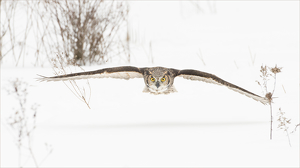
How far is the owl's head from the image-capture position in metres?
4.65

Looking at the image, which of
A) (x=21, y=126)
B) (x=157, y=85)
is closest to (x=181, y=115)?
(x=157, y=85)

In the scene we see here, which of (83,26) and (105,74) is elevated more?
(83,26)

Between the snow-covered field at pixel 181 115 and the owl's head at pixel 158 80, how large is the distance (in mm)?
386

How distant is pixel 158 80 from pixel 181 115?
69 centimetres

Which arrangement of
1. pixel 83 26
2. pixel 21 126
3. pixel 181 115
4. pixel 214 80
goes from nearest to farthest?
pixel 21 126 → pixel 214 80 → pixel 181 115 → pixel 83 26

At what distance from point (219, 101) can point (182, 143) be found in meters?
2.19

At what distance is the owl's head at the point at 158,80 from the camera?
15.3 ft

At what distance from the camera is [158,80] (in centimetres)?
464

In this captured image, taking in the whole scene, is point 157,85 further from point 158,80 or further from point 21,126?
point 21,126

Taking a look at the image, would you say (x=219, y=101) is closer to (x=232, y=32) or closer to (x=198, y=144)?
(x=198, y=144)

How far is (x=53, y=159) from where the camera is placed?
3.22m

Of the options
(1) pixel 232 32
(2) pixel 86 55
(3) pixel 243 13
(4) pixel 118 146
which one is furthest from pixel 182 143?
(3) pixel 243 13

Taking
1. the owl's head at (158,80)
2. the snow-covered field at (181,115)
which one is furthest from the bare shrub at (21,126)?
the owl's head at (158,80)

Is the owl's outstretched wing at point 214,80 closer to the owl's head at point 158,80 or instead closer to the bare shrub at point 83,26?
the owl's head at point 158,80
